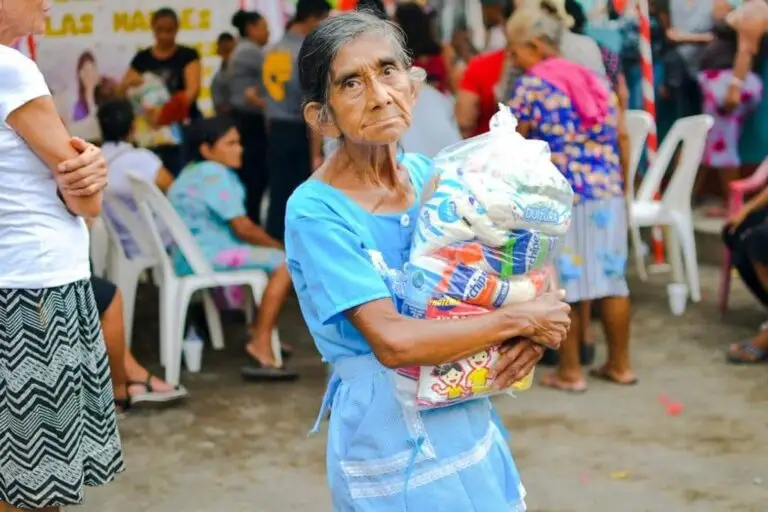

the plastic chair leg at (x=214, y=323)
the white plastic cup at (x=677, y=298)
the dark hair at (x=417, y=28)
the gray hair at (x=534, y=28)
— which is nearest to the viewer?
the gray hair at (x=534, y=28)

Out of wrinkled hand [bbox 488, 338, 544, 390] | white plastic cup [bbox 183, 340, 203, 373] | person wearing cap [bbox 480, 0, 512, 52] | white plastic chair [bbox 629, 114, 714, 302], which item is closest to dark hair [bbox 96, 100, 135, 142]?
white plastic cup [bbox 183, 340, 203, 373]

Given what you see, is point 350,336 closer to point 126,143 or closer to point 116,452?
point 116,452

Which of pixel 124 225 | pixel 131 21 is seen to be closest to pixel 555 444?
pixel 124 225

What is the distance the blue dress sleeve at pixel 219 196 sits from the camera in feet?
18.3

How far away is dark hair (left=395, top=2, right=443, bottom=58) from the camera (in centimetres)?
594

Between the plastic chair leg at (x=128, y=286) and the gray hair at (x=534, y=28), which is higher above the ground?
the gray hair at (x=534, y=28)

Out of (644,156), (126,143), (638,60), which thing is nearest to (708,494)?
(126,143)

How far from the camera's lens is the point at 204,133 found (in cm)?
579

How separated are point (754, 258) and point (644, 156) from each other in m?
4.21

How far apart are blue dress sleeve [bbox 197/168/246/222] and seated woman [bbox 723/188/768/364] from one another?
8.53ft

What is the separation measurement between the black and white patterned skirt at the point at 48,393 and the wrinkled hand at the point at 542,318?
1.48 metres

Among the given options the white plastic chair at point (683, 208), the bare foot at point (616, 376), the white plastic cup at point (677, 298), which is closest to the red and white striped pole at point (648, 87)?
the white plastic chair at point (683, 208)

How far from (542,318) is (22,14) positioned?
1685 millimetres

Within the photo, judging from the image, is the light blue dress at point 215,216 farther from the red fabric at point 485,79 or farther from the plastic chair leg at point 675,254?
the plastic chair leg at point 675,254
